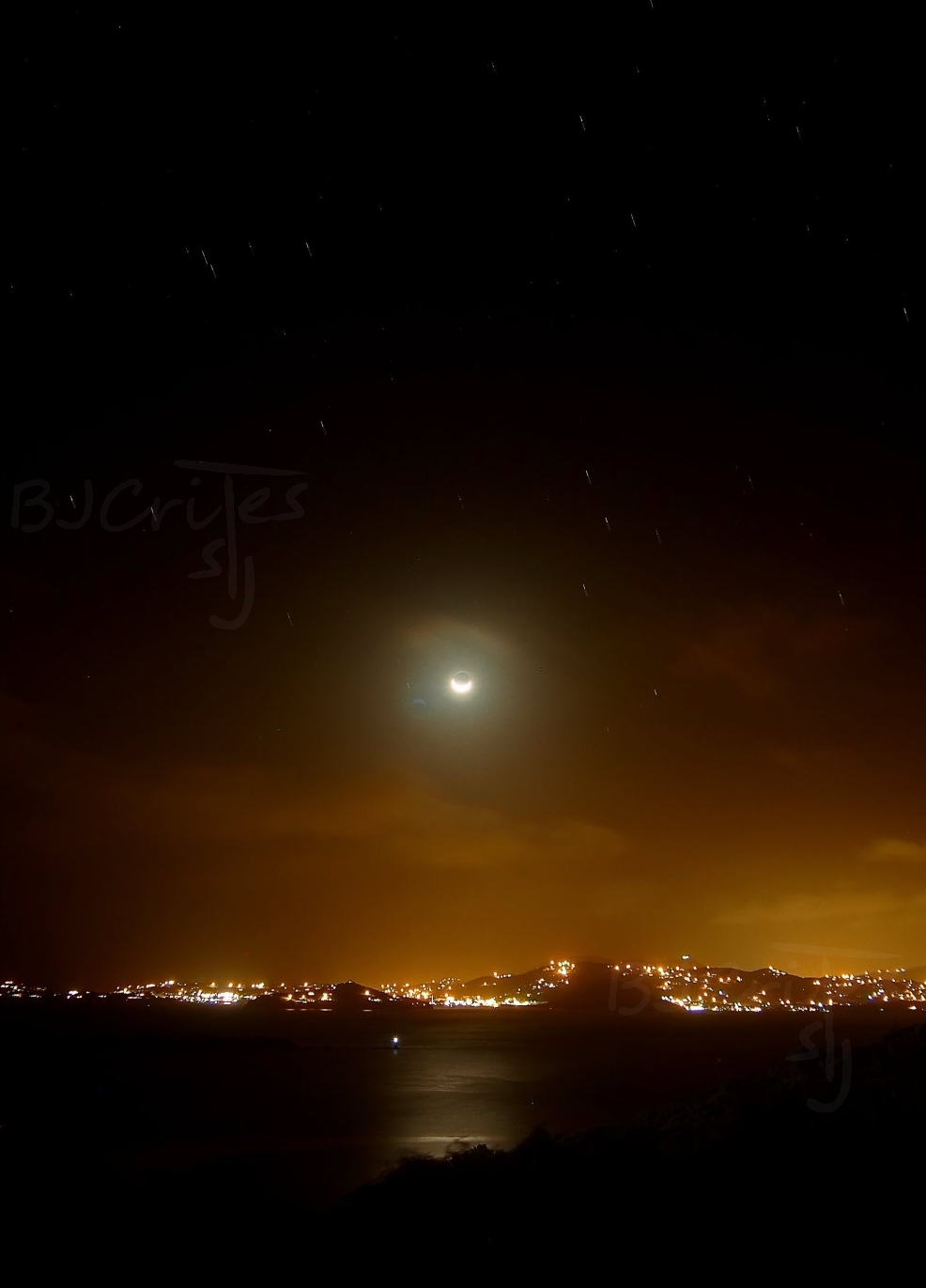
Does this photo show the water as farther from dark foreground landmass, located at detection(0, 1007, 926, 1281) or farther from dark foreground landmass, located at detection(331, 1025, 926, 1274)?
dark foreground landmass, located at detection(331, 1025, 926, 1274)

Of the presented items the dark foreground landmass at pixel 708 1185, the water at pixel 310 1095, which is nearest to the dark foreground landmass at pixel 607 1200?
the dark foreground landmass at pixel 708 1185

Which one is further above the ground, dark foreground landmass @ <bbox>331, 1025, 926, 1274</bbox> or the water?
dark foreground landmass @ <bbox>331, 1025, 926, 1274</bbox>

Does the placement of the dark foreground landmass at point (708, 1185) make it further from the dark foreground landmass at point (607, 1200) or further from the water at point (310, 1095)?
the water at point (310, 1095)

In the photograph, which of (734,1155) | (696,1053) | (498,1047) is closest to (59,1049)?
(498,1047)

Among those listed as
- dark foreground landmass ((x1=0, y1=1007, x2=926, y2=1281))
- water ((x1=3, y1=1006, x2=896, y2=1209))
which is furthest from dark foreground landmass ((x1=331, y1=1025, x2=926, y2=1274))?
water ((x1=3, y1=1006, x2=896, y2=1209))

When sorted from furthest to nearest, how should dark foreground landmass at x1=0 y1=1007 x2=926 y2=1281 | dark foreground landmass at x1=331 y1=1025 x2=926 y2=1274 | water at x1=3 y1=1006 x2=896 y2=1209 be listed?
water at x1=3 y1=1006 x2=896 y2=1209 → dark foreground landmass at x1=0 y1=1007 x2=926 y2=1281 → dark foreground landmass at x1=331 y1=1025 x2=926 y2=1274

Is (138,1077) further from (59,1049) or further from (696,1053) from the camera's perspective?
(696,1053)

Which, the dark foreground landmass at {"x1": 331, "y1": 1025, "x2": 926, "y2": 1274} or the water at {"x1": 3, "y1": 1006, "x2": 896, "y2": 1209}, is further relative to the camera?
the water at {"x1": 3, "y1": 1006, "x2": 896, "y2": 1209}

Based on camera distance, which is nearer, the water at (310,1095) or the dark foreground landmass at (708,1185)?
the dark foreground landmass at (708,1185)

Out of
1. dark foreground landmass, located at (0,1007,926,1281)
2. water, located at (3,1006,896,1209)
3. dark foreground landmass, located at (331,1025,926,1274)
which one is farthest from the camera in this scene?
water, located at (3,1006,896,1209)

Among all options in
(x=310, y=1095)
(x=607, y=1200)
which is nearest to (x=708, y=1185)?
(x=607, y=1200)

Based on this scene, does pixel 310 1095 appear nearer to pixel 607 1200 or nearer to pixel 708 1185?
pixel 607 1200

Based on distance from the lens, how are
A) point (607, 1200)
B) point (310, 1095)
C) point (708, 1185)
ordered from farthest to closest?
1. point (310, 1095)
2. point (708, 1185)
3. point (607, 1200)
